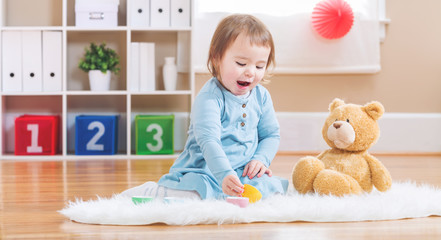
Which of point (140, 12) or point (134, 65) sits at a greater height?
point (140, 12)

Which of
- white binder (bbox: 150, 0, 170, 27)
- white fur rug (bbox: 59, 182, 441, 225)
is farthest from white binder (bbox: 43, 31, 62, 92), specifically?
white fur rug (bbox: 59, 182, 441, 225)

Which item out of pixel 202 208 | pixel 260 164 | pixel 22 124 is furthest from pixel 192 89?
pixel 202 208

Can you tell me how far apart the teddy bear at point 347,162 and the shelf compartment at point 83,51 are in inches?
61.6

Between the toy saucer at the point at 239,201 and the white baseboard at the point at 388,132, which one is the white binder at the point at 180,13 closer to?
the white baseboard at the point at 388,132

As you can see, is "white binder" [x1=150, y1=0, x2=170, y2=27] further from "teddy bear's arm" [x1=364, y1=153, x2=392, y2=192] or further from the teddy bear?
"teddy bear's arm" [x1=364, y1=153, x2=392, y2=192]

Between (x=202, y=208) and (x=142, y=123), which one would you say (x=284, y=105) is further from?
(x=202, y=208)

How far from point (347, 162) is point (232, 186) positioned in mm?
362

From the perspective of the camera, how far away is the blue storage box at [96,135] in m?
2.69

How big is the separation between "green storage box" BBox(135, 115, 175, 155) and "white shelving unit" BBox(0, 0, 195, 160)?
0.14m

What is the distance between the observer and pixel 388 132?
2.96 meters

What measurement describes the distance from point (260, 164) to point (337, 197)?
0.21 meters

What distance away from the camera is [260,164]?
1.48 meters

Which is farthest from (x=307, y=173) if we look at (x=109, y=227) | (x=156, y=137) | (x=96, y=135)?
(x=96, y=135)

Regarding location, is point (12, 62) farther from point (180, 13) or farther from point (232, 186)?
point (232, 186)
